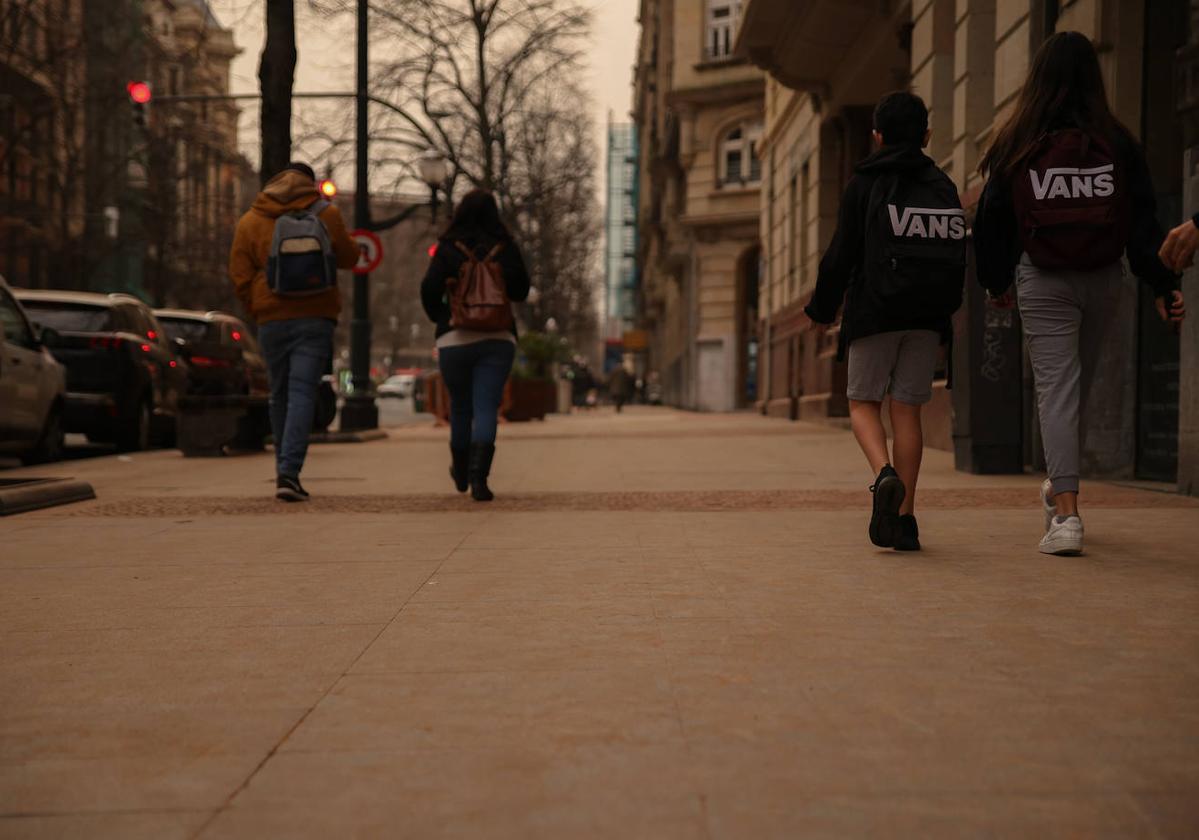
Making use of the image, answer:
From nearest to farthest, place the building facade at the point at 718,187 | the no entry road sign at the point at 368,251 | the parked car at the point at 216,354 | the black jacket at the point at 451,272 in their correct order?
1. the black jacket at the point at 451,272
2. the parked car at the point at 216,354
3. the no entry road sign at the point at 368,251
4. the building facade at the point at 718,187

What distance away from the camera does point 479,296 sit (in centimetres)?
798

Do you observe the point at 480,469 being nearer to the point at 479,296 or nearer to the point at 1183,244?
the point at 479,296

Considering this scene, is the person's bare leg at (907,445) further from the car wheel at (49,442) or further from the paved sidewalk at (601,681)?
the car wheel at (49,442)

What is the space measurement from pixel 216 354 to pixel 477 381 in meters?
8.20

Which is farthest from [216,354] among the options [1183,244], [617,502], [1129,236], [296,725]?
[296,725]

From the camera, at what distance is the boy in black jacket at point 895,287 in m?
5.49

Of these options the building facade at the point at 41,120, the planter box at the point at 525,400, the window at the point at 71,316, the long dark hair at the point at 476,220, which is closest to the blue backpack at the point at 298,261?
the long dark hair at the point at 476,220

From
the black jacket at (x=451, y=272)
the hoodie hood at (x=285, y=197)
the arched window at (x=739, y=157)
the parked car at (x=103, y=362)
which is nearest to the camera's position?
the black jacket at (x=451, y=272)

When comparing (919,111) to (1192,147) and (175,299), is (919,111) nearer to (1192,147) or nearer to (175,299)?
(1192,147)

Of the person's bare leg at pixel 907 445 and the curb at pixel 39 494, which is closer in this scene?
the person's bare leg at pixel 907 445

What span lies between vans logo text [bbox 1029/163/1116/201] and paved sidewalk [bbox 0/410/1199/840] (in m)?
1.40

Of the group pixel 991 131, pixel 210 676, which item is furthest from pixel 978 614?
pixel 991 131

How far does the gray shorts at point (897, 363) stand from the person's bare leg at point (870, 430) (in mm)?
47

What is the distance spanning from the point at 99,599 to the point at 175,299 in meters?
41.9
